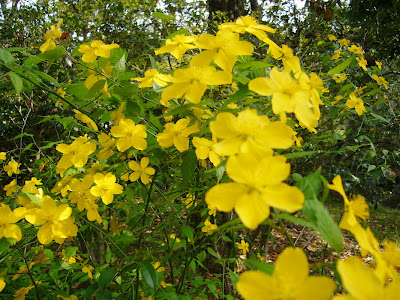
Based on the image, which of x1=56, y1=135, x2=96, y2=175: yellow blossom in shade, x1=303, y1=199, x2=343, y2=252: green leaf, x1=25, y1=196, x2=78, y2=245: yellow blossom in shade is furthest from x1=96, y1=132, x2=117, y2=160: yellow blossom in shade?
x1=303, y1=199, x2=343, y2=252: green leaf

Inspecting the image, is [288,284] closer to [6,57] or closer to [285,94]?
[285,94]

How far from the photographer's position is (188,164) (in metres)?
0.79

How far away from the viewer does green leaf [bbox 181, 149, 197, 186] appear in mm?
782

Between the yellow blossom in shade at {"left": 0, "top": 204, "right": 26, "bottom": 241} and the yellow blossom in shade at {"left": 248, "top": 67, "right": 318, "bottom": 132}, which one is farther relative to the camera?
the yellow blossom in shade at {"left": 0, "top": 204, "right": 26, "bottom": 241}

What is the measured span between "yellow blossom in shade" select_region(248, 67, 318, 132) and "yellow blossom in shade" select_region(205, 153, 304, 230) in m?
0.16

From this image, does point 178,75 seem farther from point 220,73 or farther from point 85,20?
point 85,20

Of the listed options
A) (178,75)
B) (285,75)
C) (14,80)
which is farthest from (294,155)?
(14,80)

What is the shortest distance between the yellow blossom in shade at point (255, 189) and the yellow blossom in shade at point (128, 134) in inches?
17.1

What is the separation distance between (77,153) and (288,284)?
0.74m

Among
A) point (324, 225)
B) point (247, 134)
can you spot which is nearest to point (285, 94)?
point (247, 134)

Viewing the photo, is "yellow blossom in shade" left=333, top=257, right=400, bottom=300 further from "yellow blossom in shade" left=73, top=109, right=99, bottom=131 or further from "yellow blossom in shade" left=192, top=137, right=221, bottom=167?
"yellow blossom in shade" left=73, top=109, right=99, bottom=131

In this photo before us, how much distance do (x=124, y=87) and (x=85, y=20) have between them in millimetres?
3578

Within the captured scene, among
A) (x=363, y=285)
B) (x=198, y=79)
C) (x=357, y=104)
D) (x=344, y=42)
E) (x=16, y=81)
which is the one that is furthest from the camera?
(x=344, y=42)

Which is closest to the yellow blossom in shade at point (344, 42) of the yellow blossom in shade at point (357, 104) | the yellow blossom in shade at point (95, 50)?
the yellow blossom in shade at point (357, 104)
